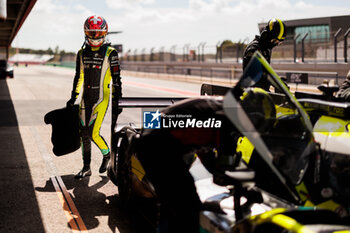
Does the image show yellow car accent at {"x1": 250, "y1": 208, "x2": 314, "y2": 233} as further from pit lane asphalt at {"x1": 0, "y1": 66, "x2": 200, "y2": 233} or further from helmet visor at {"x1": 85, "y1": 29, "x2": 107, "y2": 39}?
helmet visor at {"x1": 85, "y1": 29, "x2": 107, "y2": 39}

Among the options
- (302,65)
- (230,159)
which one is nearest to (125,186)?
(230,159)

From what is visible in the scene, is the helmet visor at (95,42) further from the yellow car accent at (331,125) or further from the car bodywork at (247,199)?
the yellow car accent at (331,125)

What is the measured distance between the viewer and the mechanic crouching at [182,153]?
3.08 metres

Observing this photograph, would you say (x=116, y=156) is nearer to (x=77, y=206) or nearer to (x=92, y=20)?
(x=77, y=206)

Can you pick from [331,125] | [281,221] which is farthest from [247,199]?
[331,125]

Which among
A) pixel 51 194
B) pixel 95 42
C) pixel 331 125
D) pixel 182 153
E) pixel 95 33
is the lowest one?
pixel 51 194

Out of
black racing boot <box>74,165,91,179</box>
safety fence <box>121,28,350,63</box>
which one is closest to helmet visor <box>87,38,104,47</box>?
black racing boot <box>74,165,91,179</box>

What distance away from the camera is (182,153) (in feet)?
10.9

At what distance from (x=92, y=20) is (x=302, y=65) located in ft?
80.3

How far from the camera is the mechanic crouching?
10.1 ft

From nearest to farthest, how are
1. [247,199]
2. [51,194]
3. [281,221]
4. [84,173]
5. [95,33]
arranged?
[281,221]
[247,199]
[51,194]
[95,33]
[84,173]

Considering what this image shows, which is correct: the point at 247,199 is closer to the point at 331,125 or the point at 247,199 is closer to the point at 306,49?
the point at 331,125

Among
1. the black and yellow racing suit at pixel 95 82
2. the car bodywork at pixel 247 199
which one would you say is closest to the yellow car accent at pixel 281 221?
Result: the car bodywork at pixel 247 199

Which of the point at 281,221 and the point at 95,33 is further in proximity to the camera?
the point at 95,33
